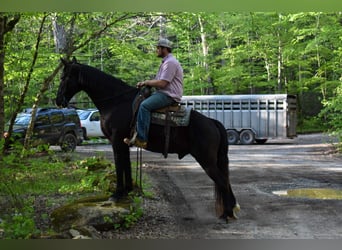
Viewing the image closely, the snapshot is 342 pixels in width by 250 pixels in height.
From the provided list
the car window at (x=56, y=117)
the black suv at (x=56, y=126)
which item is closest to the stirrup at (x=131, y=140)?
the black suv at (x=56, y=126)

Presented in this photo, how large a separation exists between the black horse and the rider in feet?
0.43

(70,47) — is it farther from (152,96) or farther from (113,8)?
(152,96)

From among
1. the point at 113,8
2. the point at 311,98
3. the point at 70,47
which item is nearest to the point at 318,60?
the point at 311,98

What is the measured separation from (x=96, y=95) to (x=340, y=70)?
822 centimetres

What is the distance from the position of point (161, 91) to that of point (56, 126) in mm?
6408

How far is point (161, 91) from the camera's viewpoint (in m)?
4.34

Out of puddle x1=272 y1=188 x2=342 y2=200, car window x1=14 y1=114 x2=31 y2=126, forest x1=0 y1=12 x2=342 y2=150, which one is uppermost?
forest x1=0 y1=12 x2=342 y2=150

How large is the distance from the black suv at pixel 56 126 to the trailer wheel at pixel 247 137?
468cm

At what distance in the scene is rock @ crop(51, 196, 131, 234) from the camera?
3957 millimetres

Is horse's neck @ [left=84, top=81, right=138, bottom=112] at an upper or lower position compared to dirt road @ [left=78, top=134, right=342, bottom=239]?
upper

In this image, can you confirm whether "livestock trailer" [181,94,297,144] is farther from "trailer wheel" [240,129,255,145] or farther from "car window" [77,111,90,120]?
"car window" [77,111,90,120]

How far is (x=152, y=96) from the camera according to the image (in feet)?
14.1

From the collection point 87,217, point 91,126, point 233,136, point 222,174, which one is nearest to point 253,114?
point 233,136

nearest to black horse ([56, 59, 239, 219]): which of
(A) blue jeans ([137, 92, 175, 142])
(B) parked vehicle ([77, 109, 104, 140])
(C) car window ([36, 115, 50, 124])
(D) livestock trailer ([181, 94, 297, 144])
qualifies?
(A) blue jeans ([137, 92, 175, 142])
